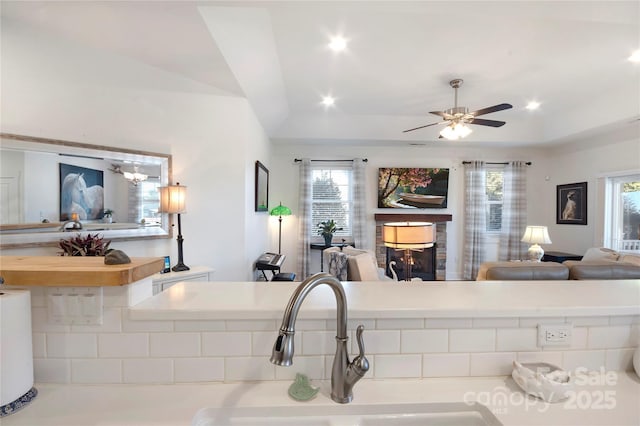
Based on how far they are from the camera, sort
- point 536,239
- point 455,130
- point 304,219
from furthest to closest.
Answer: point 304,219 → point 536,239 → point 455,130

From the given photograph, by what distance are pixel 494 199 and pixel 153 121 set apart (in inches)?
221

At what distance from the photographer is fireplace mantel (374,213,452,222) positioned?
17.0ft

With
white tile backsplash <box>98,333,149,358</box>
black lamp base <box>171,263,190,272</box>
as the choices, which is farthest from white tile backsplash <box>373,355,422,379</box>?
black lamp base <box>171,263,190,272</box>

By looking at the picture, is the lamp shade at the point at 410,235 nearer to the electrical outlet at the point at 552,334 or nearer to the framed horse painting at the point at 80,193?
the electrical outlet at the point at 552,334

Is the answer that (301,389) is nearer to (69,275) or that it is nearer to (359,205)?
(69,275)

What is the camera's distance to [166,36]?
2.14 meters

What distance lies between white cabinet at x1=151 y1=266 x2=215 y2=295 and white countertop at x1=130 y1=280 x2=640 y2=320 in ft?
5.40

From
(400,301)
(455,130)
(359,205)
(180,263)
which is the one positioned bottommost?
(180,263)

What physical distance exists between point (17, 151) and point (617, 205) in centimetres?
702

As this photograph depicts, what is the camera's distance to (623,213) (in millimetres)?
4223

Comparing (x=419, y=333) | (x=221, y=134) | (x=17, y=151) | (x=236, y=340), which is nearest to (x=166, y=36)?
(x=221, y=134)

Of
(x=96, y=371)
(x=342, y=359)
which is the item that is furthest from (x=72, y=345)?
(x=342, y=359)

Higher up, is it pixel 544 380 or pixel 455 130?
pixel 455 130

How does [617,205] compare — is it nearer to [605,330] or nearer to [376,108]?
[376,108]
